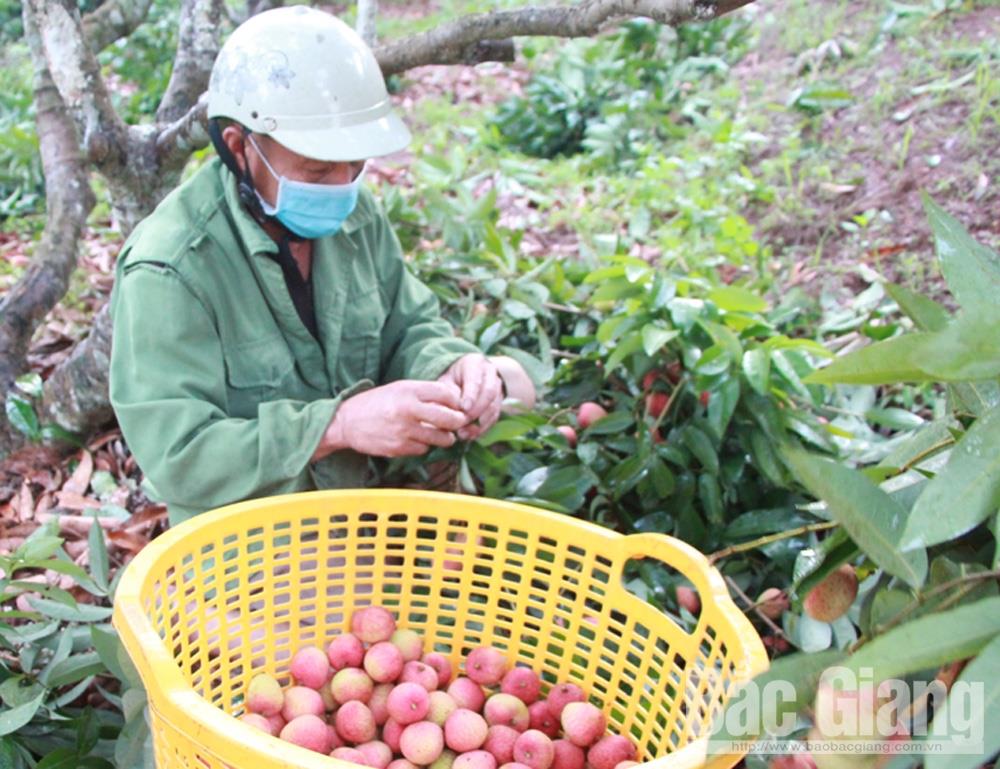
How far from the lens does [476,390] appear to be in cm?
179

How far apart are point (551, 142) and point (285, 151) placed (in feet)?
9.03

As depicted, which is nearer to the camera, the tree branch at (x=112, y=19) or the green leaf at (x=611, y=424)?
the green leaf at (x=611, y=424)

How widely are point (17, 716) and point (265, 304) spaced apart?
2.50 feet

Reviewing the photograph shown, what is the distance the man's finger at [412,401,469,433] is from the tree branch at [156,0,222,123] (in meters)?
1.20

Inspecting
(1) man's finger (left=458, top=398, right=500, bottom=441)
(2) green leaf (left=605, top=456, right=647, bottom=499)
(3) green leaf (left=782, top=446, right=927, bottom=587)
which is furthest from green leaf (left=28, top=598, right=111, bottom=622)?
(3) green leaf (left=782, top=446, right=927, bottom=587)

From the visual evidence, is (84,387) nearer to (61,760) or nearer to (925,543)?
(61,760)

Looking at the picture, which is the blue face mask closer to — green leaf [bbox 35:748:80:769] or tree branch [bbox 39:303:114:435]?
tree branch [bbox 39:303:114:435]

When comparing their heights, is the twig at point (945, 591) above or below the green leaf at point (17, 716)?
above

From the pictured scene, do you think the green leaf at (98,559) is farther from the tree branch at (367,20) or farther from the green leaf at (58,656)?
the tree branch at (367,20)

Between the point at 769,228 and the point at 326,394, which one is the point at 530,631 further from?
the point at 769,228

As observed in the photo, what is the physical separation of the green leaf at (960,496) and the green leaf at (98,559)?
4.42 feet

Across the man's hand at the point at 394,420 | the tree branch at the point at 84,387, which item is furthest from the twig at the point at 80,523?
the man's hand at the point at 394,420

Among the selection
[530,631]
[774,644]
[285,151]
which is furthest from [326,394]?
[774,644]

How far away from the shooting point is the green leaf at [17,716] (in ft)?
4.60
